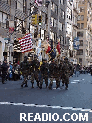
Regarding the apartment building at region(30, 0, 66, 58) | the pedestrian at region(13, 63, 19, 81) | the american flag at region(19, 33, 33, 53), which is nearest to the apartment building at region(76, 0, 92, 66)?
the apartment building at region(30, 0, 66, 58)

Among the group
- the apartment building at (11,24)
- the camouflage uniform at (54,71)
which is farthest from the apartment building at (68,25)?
the camouflage uniform at (54,71)

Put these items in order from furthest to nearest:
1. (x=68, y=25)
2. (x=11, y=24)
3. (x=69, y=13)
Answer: (x=69, y=13) < (x=68, y=25) < (x=11, y=24)

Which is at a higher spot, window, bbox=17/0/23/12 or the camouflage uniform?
window, bbox=17/0/23/12

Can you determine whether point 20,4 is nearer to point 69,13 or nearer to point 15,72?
point 15,72

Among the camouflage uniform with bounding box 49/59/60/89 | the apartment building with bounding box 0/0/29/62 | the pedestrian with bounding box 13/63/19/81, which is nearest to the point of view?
the camouflage uniform with bounding box 49/59/60/89

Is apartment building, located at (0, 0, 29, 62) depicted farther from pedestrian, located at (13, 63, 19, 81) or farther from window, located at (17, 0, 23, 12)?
pedestrian, located at (13, 63, 19, 81)

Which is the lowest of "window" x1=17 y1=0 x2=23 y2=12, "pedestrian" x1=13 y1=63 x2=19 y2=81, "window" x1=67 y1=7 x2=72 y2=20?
"pedestrian" x1=13 y1=63 x2=19 y2=81

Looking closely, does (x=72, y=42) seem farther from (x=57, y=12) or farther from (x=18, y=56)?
(x=18, y=56)

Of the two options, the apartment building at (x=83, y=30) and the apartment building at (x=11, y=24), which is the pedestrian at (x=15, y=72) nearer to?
the apartment building at (x=11, y=24)

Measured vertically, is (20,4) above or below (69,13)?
below

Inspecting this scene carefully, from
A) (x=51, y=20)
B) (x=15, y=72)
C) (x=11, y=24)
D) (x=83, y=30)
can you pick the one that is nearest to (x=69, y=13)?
(x=51, y=20)

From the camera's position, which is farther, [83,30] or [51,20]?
[83,30]

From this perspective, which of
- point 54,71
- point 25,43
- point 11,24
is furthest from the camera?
point 11,24

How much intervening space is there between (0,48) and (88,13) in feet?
234
